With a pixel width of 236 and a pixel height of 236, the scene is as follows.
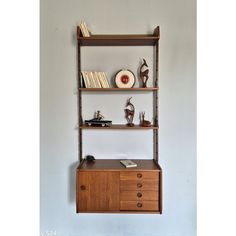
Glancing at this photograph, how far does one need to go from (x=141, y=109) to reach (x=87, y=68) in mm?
703

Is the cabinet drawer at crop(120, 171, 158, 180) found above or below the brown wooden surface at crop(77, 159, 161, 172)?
below

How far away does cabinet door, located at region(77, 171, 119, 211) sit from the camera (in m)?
1.86

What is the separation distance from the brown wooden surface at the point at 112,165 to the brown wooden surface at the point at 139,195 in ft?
0.67

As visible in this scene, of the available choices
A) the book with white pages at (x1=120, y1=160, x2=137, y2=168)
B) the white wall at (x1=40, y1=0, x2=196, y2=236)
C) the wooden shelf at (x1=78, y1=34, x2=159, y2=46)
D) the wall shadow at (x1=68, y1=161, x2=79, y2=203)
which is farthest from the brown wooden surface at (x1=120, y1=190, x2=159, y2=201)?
the wooden shelf at (x1=78, y1=34, x2=159, y2=46)

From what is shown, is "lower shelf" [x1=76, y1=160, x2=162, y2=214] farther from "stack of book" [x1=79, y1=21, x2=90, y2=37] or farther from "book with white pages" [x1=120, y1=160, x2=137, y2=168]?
"stack of book" [x1=79, y1=21, x2=90, y2=37]

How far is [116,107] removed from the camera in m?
2.17

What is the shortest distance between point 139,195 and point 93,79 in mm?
1172

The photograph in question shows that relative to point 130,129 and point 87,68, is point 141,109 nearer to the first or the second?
point 130,129

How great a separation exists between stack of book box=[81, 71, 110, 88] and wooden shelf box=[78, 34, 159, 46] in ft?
1.01

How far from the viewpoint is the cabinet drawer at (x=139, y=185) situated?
185 cm
